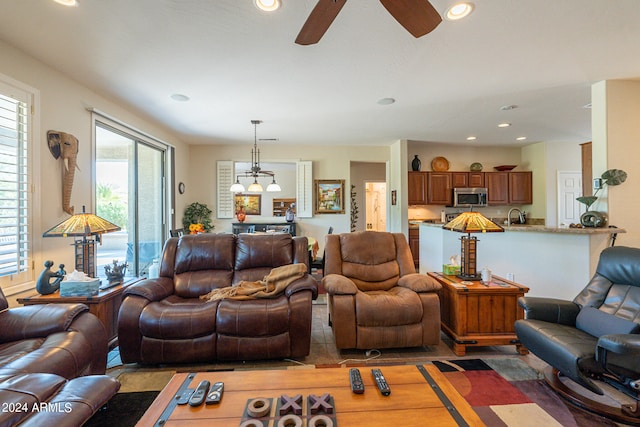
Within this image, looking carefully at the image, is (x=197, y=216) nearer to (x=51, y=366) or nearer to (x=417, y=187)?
(x=51, y=366)

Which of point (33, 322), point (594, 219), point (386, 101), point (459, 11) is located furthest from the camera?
point (386, 101)

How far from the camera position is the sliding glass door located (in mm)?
3545

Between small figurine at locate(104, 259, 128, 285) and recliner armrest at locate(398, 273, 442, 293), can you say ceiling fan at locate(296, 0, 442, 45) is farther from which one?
small figurine at locate(104, 259, 128, 285)

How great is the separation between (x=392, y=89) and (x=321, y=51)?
1152mm

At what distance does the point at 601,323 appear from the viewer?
6.61 ft

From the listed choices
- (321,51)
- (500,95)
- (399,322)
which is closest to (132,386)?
(399,322)

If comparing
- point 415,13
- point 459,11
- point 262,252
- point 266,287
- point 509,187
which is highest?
point 459,11

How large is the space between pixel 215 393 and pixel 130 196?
12.4 feet

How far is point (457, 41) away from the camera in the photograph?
2.29 m

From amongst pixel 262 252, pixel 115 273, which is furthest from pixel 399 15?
pixel 115 273

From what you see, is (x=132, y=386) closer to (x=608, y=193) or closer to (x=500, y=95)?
(x=500, y=95)

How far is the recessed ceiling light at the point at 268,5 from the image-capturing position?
6.00ft

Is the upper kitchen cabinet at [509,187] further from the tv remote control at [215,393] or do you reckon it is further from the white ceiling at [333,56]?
the tv remote control at [215,393]

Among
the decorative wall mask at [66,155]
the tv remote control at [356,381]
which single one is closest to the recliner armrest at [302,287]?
the tv remote control at [356,381]
